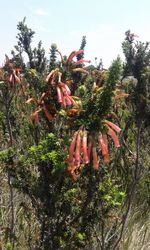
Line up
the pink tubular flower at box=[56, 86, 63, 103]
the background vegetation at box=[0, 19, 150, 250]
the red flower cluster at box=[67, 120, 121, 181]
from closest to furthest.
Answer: the red flower cluster at box=[67, 120, 121, 181]
the background vegetation at box=[0, 19, 150, 250]
the pink tubular flower at box=[56, 86, 63, 103]

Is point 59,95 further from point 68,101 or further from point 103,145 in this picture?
point 103,145

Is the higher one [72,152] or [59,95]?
[59,95]

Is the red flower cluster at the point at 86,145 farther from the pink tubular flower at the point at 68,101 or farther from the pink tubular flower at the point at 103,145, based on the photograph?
the pink tubular flower at the point at 68,101

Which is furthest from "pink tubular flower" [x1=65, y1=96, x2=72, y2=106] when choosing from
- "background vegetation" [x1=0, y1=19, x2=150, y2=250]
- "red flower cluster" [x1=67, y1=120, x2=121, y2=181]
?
"red flower cluster" [x1=67, y1=120, x2=121, y2=181]

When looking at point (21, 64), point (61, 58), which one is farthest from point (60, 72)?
point (21, 64)

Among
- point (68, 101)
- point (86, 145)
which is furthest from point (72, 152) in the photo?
point (68, 101)

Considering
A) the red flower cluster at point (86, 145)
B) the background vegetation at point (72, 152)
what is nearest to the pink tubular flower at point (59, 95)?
the background vegetation at point (72, 152)

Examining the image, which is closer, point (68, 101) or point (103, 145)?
point (103, 145)

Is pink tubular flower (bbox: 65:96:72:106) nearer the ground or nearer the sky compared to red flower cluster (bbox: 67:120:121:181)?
nearer the sky

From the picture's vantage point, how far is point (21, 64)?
720cm

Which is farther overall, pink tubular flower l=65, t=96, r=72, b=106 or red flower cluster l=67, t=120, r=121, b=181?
pink tubular flower l=65, t=96, r=72, b=106

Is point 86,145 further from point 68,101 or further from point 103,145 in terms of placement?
point 68,101

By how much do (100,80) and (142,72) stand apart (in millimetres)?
339

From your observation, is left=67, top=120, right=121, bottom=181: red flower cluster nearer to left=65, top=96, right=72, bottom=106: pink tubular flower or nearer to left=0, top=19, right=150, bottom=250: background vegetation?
left=0, top=19, right=150, bottom=250: background vegetation
